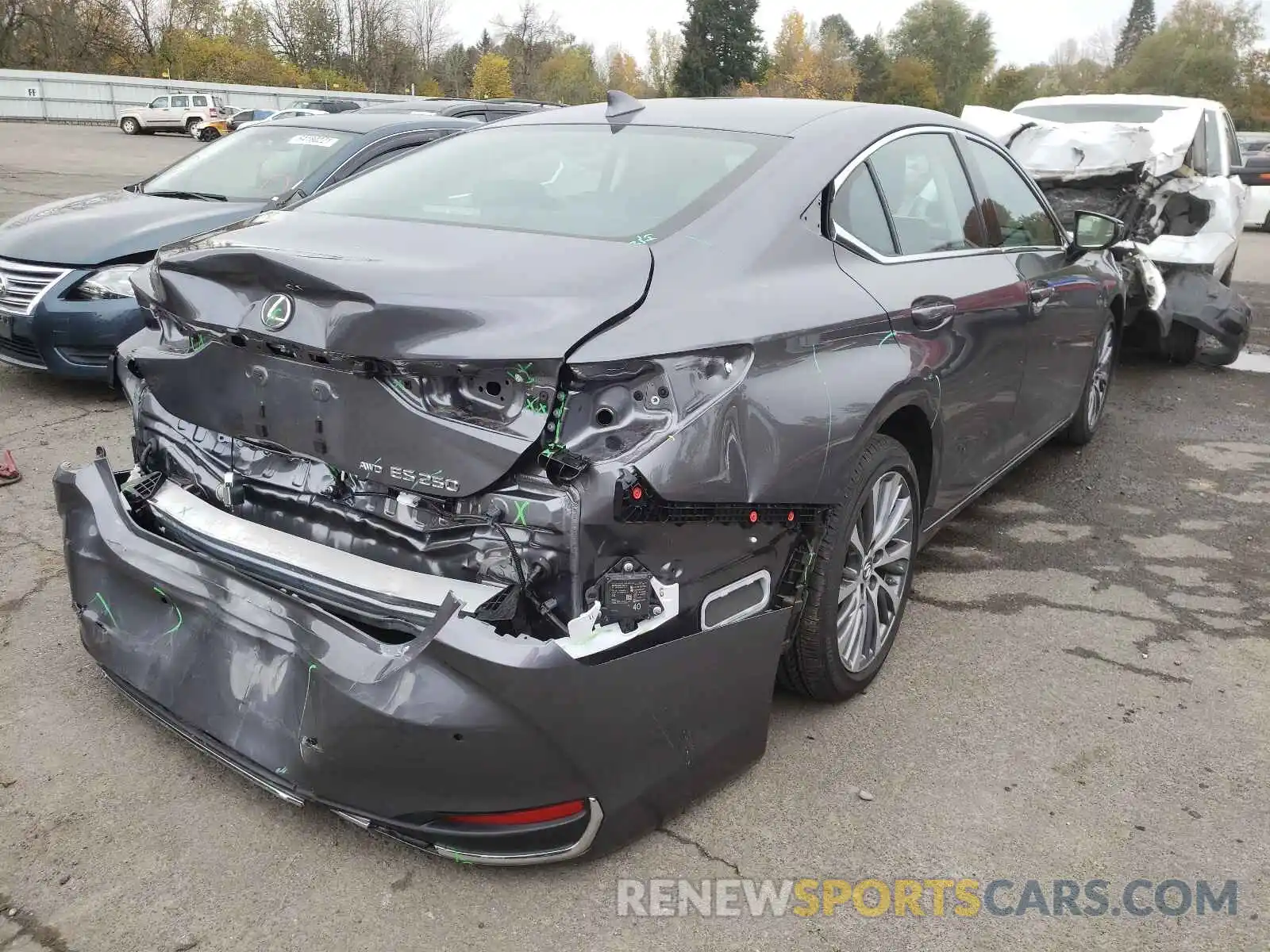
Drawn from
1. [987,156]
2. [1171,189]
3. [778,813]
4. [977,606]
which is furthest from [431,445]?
[1171,189]

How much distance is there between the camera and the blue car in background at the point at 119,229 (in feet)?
18.2

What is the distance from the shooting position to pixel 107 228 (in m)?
5.75

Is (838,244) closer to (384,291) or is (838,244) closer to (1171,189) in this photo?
(384,291)

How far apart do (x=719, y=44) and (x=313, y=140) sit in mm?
66946

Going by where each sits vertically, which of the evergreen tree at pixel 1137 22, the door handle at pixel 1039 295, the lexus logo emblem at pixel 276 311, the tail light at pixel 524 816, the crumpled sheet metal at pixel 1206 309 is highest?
the evergreen tree at pixel 1137 22

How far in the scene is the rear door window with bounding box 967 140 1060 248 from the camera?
12.9 feet

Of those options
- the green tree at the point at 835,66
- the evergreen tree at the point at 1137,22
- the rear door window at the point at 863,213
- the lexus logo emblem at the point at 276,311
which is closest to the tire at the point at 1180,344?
the rear door window at the point at 863,213

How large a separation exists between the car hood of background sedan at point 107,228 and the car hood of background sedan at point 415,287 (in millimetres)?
3453

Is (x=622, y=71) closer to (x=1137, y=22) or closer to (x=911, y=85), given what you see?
(x=911, y=85)

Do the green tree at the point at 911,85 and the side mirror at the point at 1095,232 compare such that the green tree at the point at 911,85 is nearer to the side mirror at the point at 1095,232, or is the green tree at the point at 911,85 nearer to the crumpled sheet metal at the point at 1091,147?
the crumpled sheet metal at the point at 1091,147

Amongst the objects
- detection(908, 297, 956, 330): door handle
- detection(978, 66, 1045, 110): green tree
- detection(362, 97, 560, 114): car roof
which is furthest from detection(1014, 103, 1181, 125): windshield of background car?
detection(978, 66, 1045, 110): green tree

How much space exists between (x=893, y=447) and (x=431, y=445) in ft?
4.52

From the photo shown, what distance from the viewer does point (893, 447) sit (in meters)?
2.92

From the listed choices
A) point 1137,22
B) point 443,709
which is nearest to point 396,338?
point 443,709
